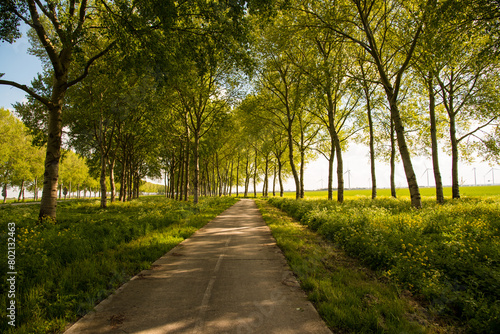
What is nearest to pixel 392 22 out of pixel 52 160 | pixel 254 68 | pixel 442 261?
pixel 254 68

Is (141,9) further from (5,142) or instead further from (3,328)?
(5,142)

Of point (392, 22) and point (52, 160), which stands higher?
point (392, 22)

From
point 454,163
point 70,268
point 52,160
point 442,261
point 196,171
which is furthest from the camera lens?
point 196,171

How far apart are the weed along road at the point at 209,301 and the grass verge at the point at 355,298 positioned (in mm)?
273

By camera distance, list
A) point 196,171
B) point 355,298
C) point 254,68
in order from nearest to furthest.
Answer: point 355,298, point 254,68, point 196,171

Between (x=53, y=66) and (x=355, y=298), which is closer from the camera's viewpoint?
(x=355, y=298)

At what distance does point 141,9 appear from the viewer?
26.4ft

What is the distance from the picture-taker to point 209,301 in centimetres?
399

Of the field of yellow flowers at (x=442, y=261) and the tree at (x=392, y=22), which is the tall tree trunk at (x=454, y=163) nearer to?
the tree at (x=392, y=22)

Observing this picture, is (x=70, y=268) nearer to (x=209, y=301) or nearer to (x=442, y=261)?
(x=209, y=301)

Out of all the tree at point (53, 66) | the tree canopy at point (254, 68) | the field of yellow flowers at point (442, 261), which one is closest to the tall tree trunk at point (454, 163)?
the tree canopy at point (254, 68)

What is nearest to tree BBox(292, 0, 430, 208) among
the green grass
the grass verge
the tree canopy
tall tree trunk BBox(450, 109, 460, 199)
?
the tree canopy

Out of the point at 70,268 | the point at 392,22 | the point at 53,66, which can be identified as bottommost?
the point at 70,268

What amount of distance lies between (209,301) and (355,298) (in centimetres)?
255
